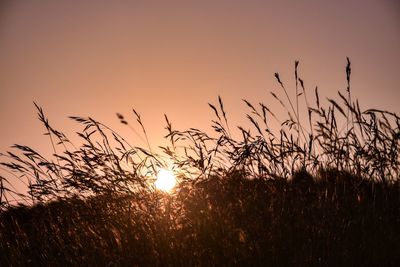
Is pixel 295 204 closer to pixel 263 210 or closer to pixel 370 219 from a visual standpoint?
Result: pixel 263 210

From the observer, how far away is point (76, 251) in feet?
8.15

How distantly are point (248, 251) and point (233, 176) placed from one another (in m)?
0.77

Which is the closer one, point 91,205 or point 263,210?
point 263,210

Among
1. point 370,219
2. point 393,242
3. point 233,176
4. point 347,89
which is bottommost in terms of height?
point 393,242

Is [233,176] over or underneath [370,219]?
over

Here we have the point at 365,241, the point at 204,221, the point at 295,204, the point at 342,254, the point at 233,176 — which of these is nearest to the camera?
the point at 342,254

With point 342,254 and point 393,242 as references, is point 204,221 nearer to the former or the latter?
point 342,254

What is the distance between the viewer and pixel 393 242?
2.07 meters

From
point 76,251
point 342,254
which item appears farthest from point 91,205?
point 342,254

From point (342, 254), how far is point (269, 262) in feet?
1.21

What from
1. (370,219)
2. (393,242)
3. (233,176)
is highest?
(233,176)

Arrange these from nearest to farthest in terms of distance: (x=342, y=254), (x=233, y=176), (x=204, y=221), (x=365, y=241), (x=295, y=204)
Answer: (x=342, y=254), (x=365, y=241), (x=204, y=221), (x=295, y=204), (x=233, y=176)

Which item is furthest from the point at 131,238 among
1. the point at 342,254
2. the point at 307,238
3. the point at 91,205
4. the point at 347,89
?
the point at 347,89

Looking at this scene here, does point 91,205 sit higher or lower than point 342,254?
higher
